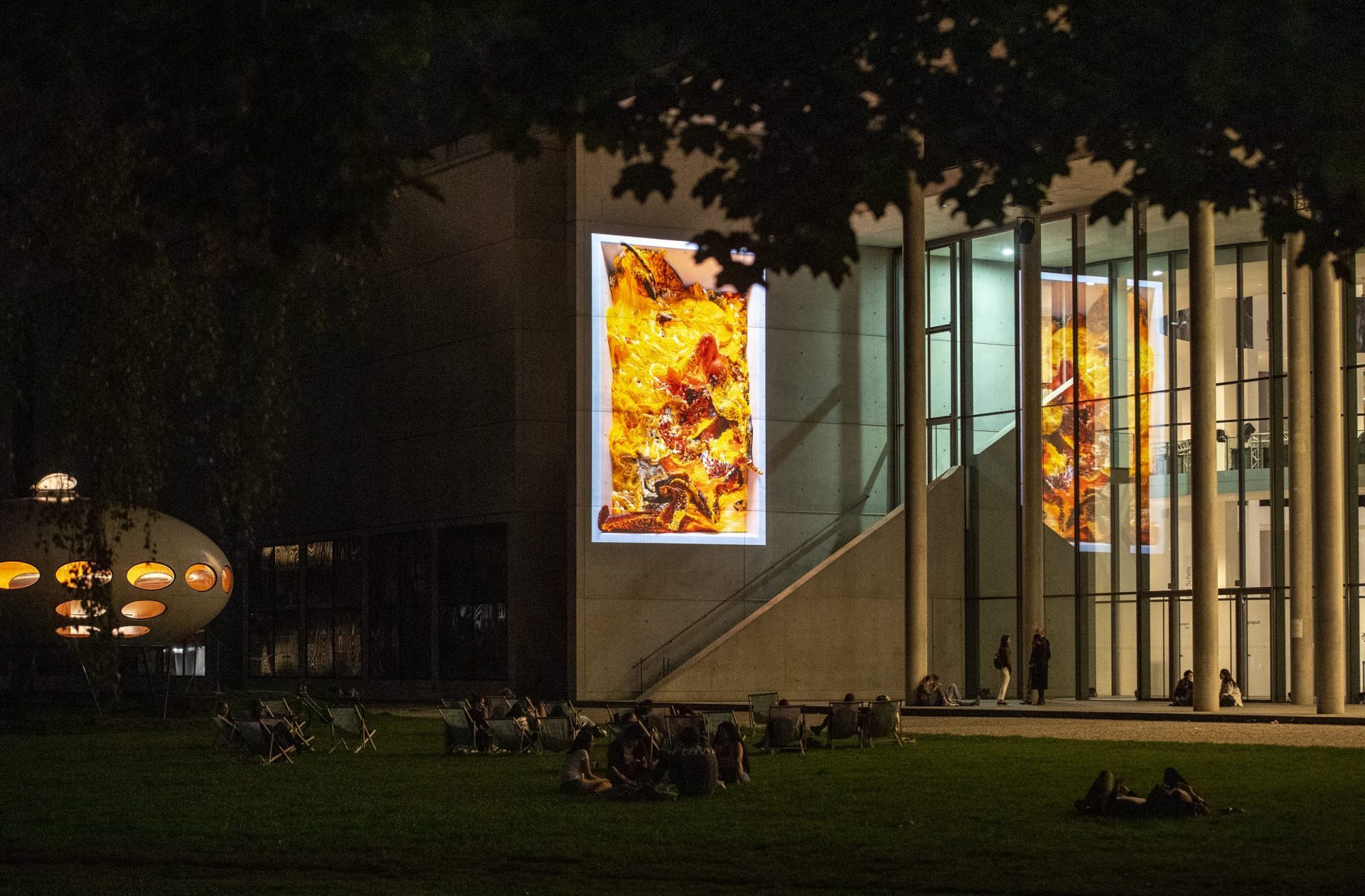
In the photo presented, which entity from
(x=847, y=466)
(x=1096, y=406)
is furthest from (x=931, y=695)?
(x=847, y=466)

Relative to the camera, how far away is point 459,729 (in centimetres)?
2294

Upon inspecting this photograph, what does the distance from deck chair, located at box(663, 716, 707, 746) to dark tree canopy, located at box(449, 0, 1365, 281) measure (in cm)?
989

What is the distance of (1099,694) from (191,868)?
90.8 feet

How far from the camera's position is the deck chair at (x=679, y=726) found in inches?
704

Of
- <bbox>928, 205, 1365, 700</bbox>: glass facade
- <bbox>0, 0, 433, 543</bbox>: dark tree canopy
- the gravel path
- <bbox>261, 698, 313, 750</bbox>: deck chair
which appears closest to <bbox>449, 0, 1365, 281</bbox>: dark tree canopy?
<bbox>0, 0, 433, 543</bbox>: dark tree canopy

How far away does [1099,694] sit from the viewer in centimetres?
3759

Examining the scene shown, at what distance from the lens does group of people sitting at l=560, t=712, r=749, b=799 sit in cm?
1694

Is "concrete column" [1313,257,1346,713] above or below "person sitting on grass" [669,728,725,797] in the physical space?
above

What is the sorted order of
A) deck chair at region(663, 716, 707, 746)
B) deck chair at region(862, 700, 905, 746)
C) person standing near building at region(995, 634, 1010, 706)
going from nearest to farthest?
1. deck chair at region(663, 716, 707, 746)
2. deck chair at region(862, 700, 905, 746)
3. person standing near building at region(995, 634, 1010, 706)

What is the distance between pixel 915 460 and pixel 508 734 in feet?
46.7

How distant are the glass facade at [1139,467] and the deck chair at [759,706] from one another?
1288cm

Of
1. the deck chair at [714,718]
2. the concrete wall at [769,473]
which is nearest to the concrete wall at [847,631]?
the concrete wall at [769,473]

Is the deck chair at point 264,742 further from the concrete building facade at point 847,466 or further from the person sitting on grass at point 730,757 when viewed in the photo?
the concrete building facade at point 847,466

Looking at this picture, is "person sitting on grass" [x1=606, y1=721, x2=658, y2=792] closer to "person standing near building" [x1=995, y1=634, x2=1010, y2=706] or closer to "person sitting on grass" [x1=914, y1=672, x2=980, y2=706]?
"person sitting on grass" [x1=914, y1=672, x2=980, y2=706]
